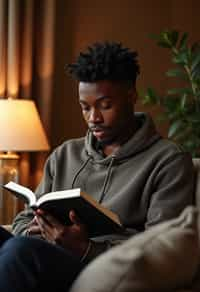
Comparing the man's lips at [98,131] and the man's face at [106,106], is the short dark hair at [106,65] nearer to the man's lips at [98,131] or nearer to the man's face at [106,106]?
the man's face at [106,106]

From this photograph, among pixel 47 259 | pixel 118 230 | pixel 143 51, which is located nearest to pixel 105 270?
pixel 47 259

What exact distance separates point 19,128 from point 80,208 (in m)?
1.23

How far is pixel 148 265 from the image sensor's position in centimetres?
105

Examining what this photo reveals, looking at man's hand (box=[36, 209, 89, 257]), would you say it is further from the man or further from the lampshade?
the lampshade

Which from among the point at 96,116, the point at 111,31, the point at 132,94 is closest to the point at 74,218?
the point at 96,116

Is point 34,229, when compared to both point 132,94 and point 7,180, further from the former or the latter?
point 7,180

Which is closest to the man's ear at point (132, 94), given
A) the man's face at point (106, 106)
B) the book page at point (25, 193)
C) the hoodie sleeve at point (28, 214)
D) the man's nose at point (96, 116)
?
the man's face at point (106, 106)

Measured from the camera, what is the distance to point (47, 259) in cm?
115

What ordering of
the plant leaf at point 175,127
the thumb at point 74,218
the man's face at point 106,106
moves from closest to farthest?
the thumb at point 74,218
the man's face at point 106,106
the plant leaf at point 175,127

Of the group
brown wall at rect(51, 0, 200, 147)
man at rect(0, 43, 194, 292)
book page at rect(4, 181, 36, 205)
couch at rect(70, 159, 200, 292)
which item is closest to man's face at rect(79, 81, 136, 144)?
man at rect(0, 43, 194, 292)

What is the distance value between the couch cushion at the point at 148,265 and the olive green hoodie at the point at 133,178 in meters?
0.56

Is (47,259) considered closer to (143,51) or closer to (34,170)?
(34,170)

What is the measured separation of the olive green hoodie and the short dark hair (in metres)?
0.18

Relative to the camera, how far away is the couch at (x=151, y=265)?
104 cm
